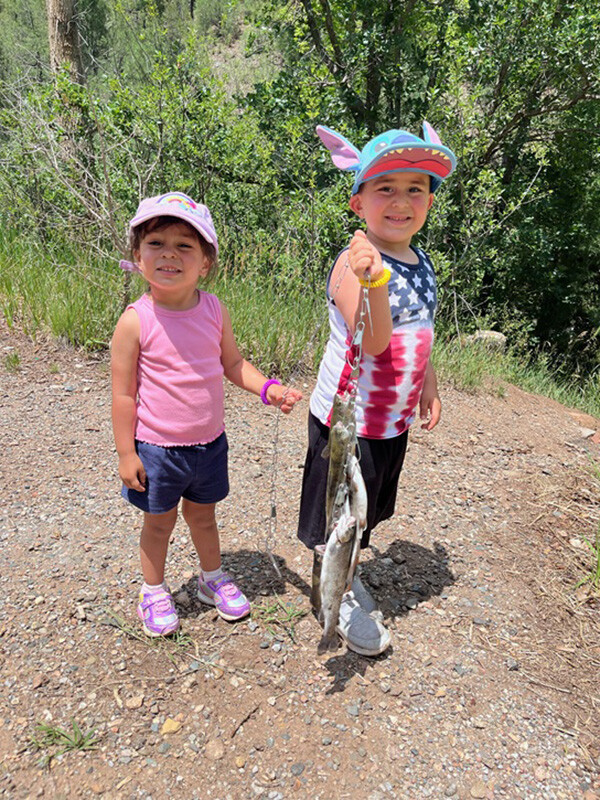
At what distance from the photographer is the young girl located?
6.25 ft

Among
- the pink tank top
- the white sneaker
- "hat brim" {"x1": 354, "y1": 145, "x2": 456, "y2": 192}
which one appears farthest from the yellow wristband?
the white sneaker

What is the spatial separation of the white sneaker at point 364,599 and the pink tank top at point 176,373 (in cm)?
92

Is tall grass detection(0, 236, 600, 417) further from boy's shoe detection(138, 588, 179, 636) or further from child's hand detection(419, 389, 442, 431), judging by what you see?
boy's shoe detection(138, 588, 179, 636)

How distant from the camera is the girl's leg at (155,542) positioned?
2152mm

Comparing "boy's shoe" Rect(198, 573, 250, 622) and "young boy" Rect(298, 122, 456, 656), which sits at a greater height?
"young boy" Rect(298, 122, 456, 656)

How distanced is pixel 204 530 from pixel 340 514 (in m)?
0.69

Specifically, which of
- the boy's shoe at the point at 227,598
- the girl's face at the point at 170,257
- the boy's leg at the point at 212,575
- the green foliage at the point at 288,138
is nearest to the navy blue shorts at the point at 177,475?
the boy's leg at the point at 212,575

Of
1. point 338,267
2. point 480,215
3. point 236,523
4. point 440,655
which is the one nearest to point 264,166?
point 480,215

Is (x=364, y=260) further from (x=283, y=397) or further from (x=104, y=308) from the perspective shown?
(x=104, y=308)

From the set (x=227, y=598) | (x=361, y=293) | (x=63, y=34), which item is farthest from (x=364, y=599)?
(x=63, y=34)

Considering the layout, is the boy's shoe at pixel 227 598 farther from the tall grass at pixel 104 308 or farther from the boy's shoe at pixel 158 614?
the tall grass at pixel 104 308

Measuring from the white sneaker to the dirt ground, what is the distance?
0.11m

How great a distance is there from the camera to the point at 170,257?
1.89m

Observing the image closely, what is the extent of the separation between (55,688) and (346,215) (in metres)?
5.07
